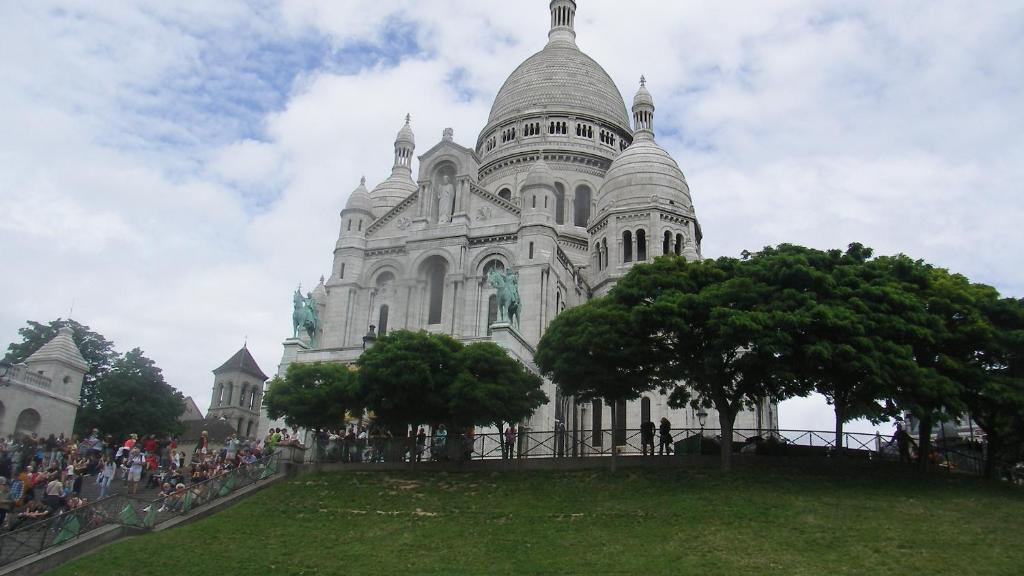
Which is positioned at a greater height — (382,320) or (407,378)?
(382,320)

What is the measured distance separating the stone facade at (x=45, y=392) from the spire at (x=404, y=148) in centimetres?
3430

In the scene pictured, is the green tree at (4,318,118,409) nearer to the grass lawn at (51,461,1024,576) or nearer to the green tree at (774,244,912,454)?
the grass lawn at (51,461,1024,576)

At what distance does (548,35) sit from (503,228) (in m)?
41.5

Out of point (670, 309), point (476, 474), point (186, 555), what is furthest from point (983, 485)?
point (186, 555)

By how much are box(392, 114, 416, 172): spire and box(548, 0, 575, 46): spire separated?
62.9 feet

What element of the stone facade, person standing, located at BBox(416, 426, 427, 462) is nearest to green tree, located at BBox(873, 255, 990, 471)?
person standing, located at BBox(416, 426, 427, 462)

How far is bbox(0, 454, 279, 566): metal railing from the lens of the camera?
2322cm

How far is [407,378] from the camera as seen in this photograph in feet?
115

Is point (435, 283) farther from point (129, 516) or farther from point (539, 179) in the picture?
point (129, 516)

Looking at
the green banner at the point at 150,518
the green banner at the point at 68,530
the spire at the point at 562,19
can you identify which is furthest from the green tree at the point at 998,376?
the spire at the point at 562,19

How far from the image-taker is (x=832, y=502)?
26438 mm

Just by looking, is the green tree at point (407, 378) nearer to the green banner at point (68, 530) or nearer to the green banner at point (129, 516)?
the green banner at point (129, 516)

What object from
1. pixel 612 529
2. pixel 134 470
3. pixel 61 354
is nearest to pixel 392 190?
pixel 61 354

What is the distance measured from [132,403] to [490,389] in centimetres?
3260
